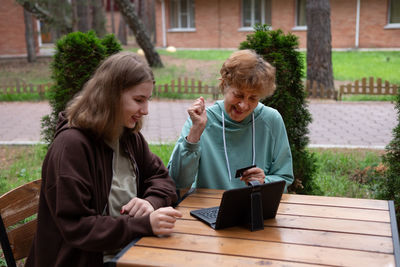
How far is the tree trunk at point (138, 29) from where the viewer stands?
1447 centimetres

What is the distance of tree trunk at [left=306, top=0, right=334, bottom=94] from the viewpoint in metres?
11.0

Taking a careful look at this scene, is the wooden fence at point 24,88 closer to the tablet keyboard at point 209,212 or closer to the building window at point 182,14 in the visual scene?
the tablet keyboard at point 209,212

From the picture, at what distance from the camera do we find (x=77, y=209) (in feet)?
5.74

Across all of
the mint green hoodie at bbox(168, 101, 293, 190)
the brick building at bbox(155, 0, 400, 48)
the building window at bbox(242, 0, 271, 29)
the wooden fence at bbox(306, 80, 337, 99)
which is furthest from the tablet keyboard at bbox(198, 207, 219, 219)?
the building window at bbox(242, 0, 271, 29)

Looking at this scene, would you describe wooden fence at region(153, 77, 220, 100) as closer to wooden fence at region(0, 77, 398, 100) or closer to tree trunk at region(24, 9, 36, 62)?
wooden fence at region(0, 77, 398, 100)

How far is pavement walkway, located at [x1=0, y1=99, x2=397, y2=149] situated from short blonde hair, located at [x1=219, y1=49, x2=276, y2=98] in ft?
13.7

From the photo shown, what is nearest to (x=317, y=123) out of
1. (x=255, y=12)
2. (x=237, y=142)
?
(x=237, y=142)

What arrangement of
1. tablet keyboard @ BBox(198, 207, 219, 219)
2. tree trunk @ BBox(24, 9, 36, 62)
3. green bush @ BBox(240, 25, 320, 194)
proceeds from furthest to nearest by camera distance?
tree trunk @ BBox(24, 9, 36, 62) → green bush @ BBox(240, 25, 320, 194) → tablet keyboard @ BBox(198, 207, 219, 219)

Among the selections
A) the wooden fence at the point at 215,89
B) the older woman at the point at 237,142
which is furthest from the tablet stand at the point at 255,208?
the wooden fence at the point at 215,89

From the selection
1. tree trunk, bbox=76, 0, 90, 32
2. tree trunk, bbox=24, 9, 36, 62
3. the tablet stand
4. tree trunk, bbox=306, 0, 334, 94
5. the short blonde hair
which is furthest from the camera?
tree trunk, bbox=24, 9, 36, 62

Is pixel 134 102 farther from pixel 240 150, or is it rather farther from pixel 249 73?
pixel 240 150

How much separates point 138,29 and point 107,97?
13.6 metres

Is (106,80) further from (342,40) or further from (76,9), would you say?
(342,40)

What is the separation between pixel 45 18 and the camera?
15.7m
